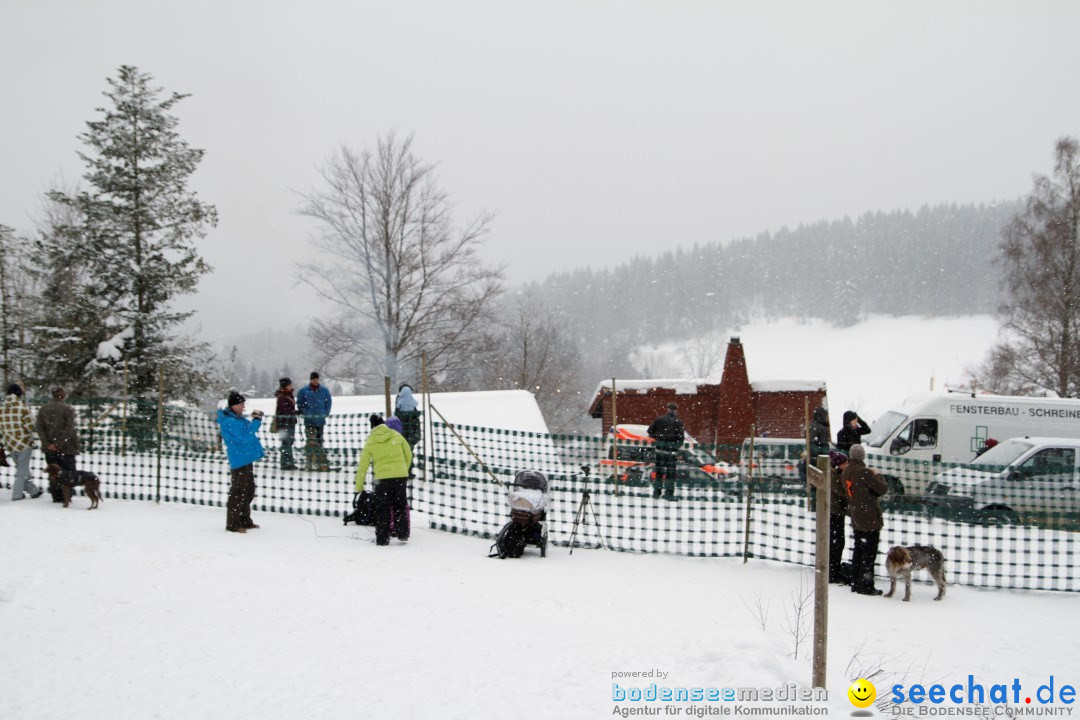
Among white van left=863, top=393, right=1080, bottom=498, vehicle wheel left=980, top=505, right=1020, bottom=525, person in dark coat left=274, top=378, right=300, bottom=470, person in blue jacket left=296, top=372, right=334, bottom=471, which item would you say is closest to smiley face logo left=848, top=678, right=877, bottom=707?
vehicle wheel left=980, top=505, right=1020, bottom=525

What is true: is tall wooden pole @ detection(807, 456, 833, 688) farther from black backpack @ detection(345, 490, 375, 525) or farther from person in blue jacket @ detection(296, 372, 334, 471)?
person in blue jacket @ detection(296, 372, 334, 471)

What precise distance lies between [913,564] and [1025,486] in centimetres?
432

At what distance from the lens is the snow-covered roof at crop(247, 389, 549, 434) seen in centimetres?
1938

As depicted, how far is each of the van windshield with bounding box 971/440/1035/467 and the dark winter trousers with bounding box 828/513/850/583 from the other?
592 centimetres

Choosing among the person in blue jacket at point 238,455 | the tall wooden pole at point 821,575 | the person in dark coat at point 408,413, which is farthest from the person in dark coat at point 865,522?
the person in dark coat at point 408,413

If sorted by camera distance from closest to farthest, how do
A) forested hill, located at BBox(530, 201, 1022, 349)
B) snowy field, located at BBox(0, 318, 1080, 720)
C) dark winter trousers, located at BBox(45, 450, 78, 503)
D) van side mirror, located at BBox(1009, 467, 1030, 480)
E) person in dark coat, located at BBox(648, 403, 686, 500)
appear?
snowy field, located at BBox(0, 318, 1080, 720)
dark winter trousers, located at BBox(45, 450, 78, 503)
person in dark coat, located at BBox(648, 403, 686, 500)
van side mirror, located at BBox(1009, 467, 1030, 480)
forested hill, located at BBox(530, 201, 1022, 349)

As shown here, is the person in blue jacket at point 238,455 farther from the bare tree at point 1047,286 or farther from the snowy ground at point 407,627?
the bare tree at point 1047,286

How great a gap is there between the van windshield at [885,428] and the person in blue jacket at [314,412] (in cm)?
1265

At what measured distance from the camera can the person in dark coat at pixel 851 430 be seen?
477 inches

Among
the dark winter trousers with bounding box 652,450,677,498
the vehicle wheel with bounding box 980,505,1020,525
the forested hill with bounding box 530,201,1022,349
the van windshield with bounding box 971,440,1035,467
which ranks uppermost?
the forested hill with bounding box 530,201,1022,349

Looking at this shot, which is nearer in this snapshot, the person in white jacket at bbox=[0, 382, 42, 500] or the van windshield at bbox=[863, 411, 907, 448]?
the person in white jacket at bbox=[0, 382, 42, 500]

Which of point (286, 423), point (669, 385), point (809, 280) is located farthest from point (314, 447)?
point (809, 280)

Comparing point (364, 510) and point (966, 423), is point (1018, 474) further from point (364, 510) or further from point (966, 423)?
point (364, 510)

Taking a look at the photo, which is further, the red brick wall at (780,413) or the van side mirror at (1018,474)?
the red brick wall at (780,413)
